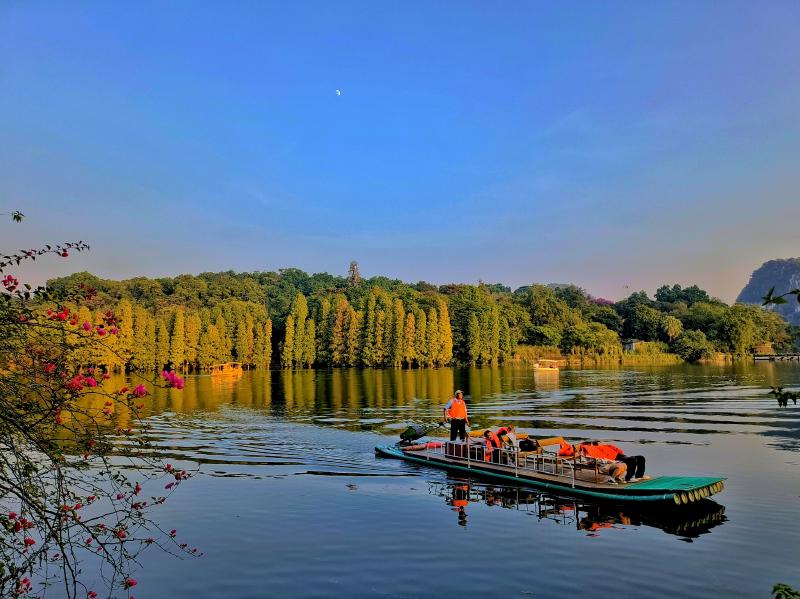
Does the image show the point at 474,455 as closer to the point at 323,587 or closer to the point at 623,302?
the point at 323,587

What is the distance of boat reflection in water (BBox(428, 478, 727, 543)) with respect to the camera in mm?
14452

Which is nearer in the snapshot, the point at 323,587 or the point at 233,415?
the point at 323,587

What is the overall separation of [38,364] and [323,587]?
6848mm

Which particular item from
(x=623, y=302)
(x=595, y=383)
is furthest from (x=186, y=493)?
(x=623, y=302)

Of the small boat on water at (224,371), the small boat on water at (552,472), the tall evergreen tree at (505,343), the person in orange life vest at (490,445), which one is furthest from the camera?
the tall evergreen tree at (505,343)

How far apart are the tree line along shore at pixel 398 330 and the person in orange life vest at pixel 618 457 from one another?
76.7 metres

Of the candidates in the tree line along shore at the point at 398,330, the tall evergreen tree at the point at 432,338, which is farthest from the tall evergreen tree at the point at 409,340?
the tall evergreen tree at the point at 432,338

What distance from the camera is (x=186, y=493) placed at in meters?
18.5

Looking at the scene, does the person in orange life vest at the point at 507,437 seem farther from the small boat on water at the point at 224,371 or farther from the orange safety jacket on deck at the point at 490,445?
the small boat on water at the point at 224,371

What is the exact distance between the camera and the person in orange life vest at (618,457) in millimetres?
17047

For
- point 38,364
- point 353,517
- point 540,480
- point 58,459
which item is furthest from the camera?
point 540,480

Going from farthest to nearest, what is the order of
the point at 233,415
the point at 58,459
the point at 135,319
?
1. the point at 135,319
2. the point at 233,415
3. the point at 58,459

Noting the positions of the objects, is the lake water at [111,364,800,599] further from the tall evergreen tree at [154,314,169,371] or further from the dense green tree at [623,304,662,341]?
the dense green tree at [623,304,662,341]

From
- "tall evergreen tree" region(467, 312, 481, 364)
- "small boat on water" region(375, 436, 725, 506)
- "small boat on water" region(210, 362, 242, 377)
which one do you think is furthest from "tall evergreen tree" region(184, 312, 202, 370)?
"small boat on water" region(375, 436, 725, 506)
